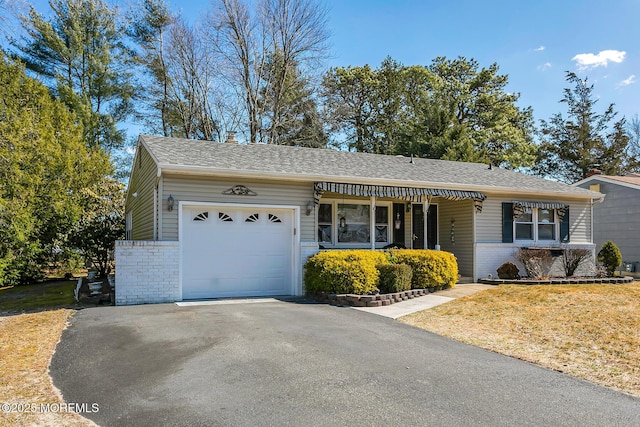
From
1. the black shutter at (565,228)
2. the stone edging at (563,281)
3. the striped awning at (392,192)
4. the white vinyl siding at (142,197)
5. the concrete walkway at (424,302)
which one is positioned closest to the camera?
the concrete walkway at (424,302)

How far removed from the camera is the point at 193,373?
4.68 metres

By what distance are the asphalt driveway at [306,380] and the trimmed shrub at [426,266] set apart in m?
4.17

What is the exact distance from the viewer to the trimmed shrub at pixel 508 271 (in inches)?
512

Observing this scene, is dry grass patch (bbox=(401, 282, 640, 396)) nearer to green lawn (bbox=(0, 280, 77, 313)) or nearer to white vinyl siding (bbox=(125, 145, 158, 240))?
white vinyl siding (bbox=(125, 145, 158, 240))

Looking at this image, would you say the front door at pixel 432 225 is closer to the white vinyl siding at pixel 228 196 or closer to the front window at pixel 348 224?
the front window at pixel 348 224

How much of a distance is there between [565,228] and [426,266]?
22.1 feet

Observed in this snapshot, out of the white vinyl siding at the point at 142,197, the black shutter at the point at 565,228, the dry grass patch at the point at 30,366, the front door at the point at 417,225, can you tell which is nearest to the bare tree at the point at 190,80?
the white vinyl siding at the point at 142,197

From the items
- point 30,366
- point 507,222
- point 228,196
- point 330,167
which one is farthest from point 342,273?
point 507,222

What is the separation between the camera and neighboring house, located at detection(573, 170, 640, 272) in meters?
16.8

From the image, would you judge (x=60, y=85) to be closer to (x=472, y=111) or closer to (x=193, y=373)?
(x=193, y=373)

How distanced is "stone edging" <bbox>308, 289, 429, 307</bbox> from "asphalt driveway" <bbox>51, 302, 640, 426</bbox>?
86.6 inches

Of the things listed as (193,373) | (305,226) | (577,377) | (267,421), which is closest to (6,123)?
(305,226)

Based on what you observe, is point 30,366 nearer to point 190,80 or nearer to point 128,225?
point 128,225
